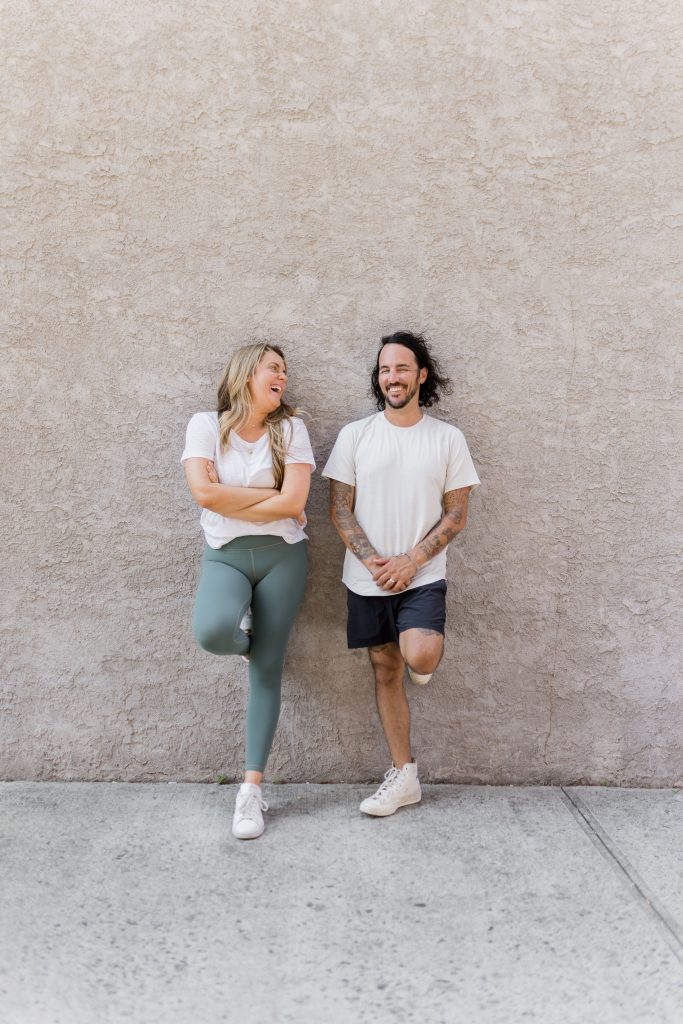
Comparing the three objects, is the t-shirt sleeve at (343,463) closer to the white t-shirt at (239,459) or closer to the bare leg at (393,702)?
the white t-shirt at (239,459)

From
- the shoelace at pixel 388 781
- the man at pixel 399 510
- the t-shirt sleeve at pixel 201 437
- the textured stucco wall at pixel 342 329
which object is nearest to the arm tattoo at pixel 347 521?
the man at pixel 399 510

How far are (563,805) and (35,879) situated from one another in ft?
7.20

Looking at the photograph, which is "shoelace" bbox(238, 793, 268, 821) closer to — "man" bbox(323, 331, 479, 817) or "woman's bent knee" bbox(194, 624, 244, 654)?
"man" bbox(323, 331, 479, 817)

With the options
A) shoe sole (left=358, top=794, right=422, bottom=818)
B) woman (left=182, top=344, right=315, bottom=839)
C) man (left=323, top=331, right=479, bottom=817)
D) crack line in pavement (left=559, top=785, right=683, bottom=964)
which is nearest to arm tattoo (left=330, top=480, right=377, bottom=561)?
man (left=323, top=331, right=479, bottom=817)

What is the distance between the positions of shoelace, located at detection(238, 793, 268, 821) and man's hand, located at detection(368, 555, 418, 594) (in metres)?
1.02

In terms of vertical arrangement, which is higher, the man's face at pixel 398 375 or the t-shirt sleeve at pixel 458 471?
the man's face at pixel 398 375

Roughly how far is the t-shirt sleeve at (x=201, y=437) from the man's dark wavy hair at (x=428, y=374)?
2.40 feet

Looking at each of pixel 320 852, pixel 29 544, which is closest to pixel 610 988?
pixel 320 852

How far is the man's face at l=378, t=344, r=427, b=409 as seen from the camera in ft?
11.2

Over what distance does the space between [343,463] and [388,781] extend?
1389 mm

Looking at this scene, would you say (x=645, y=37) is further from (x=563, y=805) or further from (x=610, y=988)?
(x=610, y=988)

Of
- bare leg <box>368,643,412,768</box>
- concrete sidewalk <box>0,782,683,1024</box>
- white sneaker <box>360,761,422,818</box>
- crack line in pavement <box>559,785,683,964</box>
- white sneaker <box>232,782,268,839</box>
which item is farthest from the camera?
bare leg <box>368,643,412,768</box>

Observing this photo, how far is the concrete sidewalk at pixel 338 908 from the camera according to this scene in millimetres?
2393

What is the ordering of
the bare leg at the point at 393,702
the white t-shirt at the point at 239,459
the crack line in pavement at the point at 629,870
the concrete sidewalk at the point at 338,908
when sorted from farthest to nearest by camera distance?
the bare leg at the point at 393,702
the white t-shirt at the point at 239,459
the crack line in pavement at the point at 629,870
the concrete sidewalk at the point at 338,908
